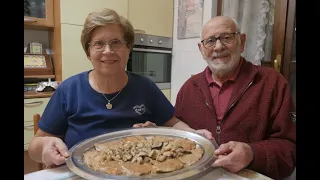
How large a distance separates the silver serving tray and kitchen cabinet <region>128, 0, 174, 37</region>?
5.74 ft

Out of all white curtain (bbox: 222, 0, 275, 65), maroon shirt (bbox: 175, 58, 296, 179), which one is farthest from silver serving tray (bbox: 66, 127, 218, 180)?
white curtain (bbox: 222, 0, 275, 65)

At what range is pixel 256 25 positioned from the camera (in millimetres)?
1774

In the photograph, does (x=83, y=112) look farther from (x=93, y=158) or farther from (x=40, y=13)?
(x=40, y=13)

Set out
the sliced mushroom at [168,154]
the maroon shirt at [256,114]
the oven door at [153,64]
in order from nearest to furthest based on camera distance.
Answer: the sliced mushroom at [168,154] → the maroon shirt at [256,114] → the oven door at [153,64]

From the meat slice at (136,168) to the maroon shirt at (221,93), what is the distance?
0.55m

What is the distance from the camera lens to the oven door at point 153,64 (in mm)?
2229

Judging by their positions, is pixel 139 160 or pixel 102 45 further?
pixel 102 45

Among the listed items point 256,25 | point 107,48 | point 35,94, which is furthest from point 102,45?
point 256,25

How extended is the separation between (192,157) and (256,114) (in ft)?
1.50

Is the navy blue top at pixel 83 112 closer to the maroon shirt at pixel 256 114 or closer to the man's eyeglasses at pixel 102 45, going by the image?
the man's eyeglasses at pixel 102 45

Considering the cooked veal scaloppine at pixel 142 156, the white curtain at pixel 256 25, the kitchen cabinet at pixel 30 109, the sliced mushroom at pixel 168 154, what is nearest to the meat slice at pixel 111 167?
the cooked veal scaloppine at pixel 142 156

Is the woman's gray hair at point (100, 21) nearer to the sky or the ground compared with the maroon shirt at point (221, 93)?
nearer to the sky

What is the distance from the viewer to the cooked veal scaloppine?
533mm

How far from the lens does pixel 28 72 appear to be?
188 cm
